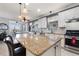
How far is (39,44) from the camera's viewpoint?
1379mm

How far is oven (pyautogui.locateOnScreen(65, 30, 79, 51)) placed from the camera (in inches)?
53.1

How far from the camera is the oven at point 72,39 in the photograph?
1.35m

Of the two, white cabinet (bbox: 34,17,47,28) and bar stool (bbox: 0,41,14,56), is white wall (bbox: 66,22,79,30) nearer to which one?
white cabinet (bbox: 34,17,47,28)

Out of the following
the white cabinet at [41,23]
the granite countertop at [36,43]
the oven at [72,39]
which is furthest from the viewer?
the white cabinet at [41,23]

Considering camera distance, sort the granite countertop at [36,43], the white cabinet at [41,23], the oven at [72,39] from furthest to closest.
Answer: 1. the white cabinet at [41,23]
2. the oven at [72,39]
3. the granite countertop at [36,43]

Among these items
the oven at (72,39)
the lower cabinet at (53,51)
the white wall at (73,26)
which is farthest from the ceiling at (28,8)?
the lower cabinet at (53,51)

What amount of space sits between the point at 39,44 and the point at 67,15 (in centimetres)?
59

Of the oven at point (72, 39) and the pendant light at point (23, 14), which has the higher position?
the pendant light at point (23, 14)

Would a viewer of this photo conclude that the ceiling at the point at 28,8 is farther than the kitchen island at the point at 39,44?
Yes

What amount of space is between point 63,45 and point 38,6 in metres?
0.71

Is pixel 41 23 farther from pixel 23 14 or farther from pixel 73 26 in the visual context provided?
pixel 73 26

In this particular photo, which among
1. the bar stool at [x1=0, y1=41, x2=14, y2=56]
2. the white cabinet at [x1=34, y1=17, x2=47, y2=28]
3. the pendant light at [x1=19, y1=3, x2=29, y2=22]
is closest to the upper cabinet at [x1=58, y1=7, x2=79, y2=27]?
the white cabinet at [x1=34, y1=17, x2=47, y2=28]

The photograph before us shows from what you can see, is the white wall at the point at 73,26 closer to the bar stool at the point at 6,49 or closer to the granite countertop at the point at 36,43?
the granite countertop at the point at 36,43

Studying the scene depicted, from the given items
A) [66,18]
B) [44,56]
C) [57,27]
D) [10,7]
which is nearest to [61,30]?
[57,27]
